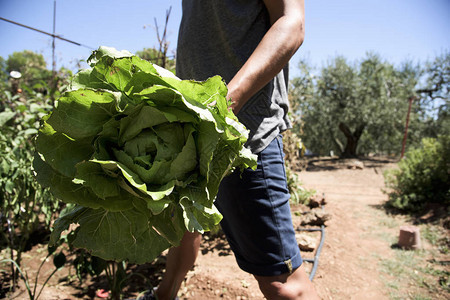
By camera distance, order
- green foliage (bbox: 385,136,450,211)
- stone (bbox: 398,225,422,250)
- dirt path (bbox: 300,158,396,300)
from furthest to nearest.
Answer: green foliage (bbox: 385,136,450,211)
stone (bbox: 398,225,422,250)
dirt path (bbox: 300,158,396,300)

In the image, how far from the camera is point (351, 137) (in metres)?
17.2

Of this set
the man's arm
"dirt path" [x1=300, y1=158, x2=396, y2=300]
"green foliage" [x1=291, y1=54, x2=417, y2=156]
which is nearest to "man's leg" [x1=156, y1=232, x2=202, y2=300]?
the man's arm

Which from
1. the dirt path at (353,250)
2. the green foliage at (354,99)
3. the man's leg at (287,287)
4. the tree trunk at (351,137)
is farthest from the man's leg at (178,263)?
the tree trunk at (351,137)

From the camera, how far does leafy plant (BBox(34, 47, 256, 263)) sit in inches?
30.2

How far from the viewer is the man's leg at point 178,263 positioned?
5.90ft

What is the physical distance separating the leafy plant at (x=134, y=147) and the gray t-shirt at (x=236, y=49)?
1.63ft

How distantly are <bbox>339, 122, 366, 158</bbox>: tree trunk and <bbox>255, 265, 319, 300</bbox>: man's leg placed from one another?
54.9ft

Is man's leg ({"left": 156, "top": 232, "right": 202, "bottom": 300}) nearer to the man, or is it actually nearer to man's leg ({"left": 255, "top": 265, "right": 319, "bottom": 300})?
the man

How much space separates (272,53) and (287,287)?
105cm

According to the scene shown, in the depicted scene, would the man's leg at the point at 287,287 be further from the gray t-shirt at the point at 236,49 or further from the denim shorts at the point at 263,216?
the gray t-shirt at the point at 236,49

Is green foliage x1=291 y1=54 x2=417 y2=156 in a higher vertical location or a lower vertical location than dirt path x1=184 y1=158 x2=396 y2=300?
higher

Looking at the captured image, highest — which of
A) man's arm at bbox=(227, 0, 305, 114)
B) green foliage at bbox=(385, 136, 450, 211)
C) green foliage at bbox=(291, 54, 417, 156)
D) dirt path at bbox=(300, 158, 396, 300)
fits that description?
green foliage at bbox=(291, 54, 417, 156)

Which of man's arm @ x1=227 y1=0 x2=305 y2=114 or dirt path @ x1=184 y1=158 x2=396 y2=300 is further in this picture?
dirt path @ x1=184 y1=158 x2=396 y2=300

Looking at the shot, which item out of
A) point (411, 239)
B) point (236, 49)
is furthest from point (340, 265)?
point (236, 49)
